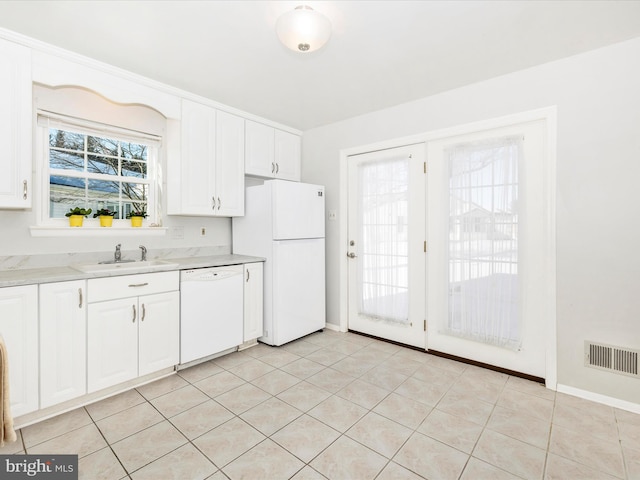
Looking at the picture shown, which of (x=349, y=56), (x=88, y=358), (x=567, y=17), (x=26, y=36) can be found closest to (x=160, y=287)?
(x=88, y=358)

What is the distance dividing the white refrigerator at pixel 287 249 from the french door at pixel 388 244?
0.41m

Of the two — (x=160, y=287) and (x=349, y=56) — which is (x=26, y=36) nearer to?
(x=160, y=287)

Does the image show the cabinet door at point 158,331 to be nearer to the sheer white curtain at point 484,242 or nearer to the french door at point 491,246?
the french door at point 491,246

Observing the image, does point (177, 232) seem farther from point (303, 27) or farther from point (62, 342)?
point (303, 27)

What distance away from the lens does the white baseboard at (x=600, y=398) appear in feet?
7.00

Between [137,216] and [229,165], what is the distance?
0.99m

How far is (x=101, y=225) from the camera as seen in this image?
2742 mm

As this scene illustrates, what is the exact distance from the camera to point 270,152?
371 cm

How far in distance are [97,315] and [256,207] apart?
5.55 feet

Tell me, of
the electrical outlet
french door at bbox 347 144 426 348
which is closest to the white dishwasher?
the electrical outlet

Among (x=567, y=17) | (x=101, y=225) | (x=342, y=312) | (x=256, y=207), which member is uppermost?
(x=567, y=17)

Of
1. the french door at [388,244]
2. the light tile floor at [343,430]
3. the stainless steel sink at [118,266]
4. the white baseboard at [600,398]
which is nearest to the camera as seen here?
the light tile floor at [343,430]

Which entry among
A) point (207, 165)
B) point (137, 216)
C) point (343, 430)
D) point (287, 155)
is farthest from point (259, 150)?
point (343, 430)

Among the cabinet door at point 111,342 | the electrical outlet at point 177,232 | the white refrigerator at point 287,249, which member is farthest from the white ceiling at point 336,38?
the cabinet door at point 111,342
